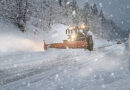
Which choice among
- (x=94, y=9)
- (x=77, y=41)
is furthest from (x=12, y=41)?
(x=94, y=9)

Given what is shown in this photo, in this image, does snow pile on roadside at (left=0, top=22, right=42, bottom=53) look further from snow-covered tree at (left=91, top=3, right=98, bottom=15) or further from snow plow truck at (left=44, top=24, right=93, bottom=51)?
snow-covered tree at (left=91, top=3, right=98, bottom=15)

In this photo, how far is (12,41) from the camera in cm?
2064

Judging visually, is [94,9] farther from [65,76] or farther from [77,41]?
[65,76]

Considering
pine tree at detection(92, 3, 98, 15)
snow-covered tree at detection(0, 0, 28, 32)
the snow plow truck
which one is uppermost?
pine tree at detection(92, 3, 98, 15)

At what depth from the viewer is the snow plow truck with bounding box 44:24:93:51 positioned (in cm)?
1614

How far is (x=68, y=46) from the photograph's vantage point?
53.6ft

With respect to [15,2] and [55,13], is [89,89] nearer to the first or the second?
[15,2]

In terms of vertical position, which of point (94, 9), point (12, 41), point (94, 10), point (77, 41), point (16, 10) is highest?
point (94, 9)

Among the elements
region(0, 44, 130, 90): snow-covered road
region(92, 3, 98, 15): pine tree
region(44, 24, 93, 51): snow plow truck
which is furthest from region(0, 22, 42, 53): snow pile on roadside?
region(92, 3, 98, 15): pine tree

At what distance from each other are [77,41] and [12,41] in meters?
9.29

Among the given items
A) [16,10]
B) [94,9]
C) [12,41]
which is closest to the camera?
[12,41]

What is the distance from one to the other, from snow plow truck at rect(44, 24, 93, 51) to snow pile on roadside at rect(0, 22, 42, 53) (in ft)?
13.6

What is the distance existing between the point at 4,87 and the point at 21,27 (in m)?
22.5

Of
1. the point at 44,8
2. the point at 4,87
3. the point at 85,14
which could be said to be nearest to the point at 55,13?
the point at 44,8
